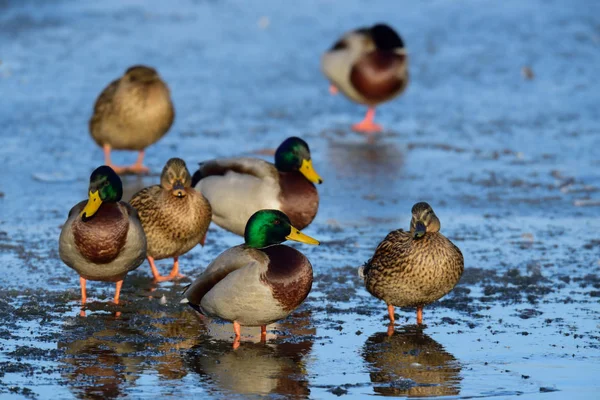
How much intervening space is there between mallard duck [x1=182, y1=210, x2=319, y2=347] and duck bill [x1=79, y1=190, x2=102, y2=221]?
0.73 metres

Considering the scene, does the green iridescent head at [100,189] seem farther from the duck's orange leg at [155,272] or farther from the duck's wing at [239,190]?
the duck's wing at [239,190]

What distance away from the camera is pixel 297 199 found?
7.44m

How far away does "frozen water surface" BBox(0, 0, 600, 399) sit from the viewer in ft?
16.8

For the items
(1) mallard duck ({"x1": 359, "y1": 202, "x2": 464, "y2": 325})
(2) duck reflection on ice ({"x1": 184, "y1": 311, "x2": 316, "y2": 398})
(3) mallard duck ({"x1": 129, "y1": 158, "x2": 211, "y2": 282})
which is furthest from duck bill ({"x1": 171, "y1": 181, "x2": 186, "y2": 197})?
(1) mallard duck ({"x1": 359, "y1": 202, "x2": 464, "y2": 325})

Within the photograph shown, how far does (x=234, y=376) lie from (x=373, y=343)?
845mm

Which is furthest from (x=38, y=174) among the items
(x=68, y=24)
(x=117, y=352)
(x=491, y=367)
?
(x=68, y=24)

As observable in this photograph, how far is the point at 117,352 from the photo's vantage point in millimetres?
5328

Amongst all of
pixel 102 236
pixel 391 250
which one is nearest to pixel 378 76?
pixel 391 250

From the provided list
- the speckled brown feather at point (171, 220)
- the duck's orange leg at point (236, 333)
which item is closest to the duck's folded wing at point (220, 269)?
the duck's orange leg at point (236, 333)

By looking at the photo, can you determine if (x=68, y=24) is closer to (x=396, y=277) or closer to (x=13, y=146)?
(x=13, y=146)

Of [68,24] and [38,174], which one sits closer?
[38,174]

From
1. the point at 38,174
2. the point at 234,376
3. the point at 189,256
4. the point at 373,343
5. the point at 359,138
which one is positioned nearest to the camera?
the point at 234,376

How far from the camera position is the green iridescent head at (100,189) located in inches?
240

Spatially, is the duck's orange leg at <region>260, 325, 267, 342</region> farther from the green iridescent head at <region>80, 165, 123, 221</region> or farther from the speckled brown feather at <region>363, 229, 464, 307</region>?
the green iridescent head at <region>80, 165, 123, 221</region>
